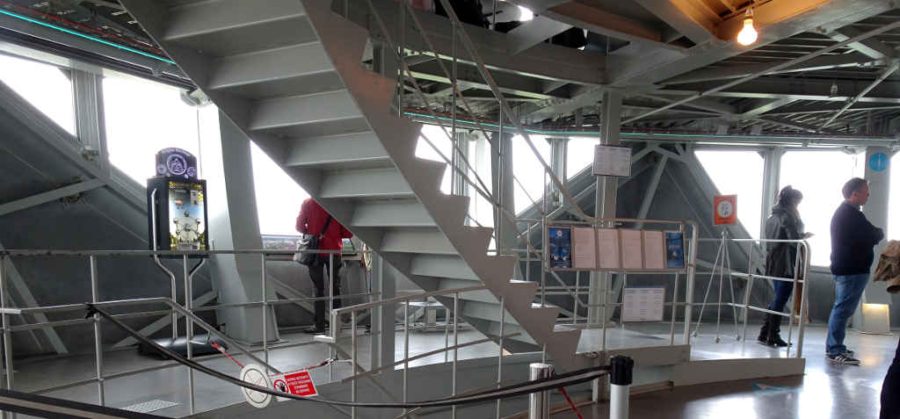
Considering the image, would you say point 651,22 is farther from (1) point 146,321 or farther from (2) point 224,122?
(1) point 146,321

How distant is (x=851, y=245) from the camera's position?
4.66 meters

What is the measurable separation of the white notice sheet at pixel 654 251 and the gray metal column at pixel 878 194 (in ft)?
17.6

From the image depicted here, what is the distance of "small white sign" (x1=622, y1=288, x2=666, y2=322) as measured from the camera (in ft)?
13.8

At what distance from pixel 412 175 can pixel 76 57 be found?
12.4 feet

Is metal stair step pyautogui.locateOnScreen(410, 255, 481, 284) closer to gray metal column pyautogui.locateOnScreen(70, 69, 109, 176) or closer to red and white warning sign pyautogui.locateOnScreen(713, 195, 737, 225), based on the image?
gray metal column pyautogui.locateOnScreen(70, 69, 109, 176)

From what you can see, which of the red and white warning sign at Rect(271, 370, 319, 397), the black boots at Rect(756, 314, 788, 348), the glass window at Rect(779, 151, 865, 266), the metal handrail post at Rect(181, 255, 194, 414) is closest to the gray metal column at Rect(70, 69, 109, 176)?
the metal handrail post at Rect(181, 255, 194, 414)

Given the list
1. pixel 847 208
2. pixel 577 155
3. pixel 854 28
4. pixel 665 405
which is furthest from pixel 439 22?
pixel 577 155

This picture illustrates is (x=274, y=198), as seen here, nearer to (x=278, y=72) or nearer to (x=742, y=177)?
(x=278, y=72)

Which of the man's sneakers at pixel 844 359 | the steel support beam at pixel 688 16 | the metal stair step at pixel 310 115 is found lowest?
the man's sneakers at pixel 844 359

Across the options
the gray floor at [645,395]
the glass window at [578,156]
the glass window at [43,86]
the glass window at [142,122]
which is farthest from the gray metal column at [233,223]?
the glass window at [578,156]

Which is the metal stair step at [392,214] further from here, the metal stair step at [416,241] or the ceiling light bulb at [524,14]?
the ceiling light bulb at [524,14]

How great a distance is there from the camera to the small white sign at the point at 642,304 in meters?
4.22

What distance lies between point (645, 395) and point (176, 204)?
15.4 ft

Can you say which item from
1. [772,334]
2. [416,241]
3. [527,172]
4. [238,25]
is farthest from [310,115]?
[527,172]
